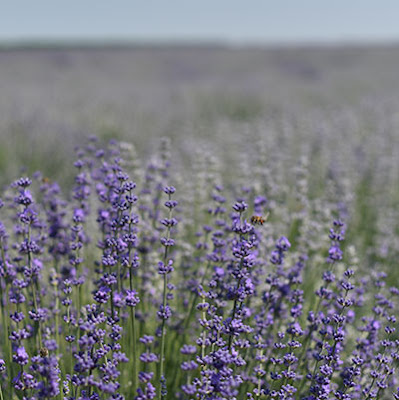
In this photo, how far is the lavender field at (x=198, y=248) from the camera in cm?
209

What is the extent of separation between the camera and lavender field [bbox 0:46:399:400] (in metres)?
2.09

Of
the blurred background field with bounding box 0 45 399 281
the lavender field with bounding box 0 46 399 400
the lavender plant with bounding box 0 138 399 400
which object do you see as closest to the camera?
the lavender plant with bounding box 0 138 399 400

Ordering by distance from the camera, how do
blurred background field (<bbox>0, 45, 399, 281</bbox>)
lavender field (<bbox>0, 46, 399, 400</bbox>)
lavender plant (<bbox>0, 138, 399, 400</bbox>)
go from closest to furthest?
lavender plant (<bbox>0, 138, 399, 400</bbox>)
lavender field (<bbox>0, 46, 399, 400</bbox>)
blurred background field (<bbox>0, 45, 399, 281</bbox>)

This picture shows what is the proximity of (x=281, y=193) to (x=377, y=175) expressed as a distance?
81.3 inches

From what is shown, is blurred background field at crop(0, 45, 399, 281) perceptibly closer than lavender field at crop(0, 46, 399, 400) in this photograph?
No

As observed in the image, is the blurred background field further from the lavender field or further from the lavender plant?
the lavender plant

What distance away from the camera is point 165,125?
36.7ft

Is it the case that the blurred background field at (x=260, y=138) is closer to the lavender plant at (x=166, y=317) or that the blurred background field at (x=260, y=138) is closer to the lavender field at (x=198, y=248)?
the lavender field at (x=198, y=248)

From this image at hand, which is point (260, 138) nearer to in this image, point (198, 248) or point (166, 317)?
point (198, 248)

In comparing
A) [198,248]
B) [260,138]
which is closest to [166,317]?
[198,248]

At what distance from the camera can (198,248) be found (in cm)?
332

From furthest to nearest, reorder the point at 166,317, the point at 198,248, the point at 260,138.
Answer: the point at 260,138 < the point at 198,248 < the point at 166,317

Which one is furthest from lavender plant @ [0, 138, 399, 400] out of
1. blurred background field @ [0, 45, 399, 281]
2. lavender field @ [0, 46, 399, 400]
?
blurred background field @ [0, 45, 399, 281]

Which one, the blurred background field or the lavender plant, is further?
the blurred background field
